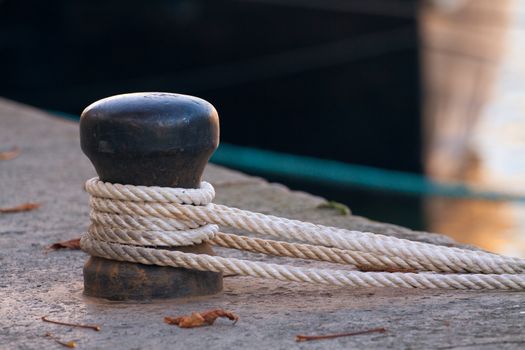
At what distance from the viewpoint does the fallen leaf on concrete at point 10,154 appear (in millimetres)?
3792

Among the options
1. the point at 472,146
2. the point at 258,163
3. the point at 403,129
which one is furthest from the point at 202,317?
the point at 472,146

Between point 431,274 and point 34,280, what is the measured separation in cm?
92

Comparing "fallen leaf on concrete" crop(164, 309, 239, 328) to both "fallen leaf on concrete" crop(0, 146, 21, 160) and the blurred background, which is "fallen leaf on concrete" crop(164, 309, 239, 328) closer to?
"fallen leaf on concrete" crop(0, 146, 21, 160)

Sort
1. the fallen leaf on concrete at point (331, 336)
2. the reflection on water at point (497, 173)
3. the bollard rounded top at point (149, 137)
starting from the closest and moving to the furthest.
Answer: the fallen leaf on concrete at point (331, 336) < the bollard rounded top at point (149, 137) < the reflection on water at point (497, 173)

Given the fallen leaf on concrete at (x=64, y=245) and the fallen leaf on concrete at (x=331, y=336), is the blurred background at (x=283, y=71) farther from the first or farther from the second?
the fallen leaf on concrete at (x=331, y=336)

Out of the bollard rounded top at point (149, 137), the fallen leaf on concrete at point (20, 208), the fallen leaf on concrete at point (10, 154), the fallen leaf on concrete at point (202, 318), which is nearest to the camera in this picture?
the fallen leaf on concrete at point (202, 318)

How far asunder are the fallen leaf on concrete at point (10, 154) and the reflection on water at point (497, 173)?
3966 millimetres

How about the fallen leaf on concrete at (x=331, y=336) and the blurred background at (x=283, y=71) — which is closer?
the fallen leaf on concrete at (x=331, y=336)

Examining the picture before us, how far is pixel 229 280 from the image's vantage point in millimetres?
2277

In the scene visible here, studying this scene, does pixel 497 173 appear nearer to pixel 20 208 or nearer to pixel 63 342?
pixel 20 208

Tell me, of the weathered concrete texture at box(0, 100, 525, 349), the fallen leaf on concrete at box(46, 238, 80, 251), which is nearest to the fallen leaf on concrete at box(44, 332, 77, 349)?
the weathered concrete texture at box(0, 100, 525, 349)

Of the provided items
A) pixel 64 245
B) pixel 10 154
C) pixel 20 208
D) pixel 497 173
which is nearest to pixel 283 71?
pixel 497 173

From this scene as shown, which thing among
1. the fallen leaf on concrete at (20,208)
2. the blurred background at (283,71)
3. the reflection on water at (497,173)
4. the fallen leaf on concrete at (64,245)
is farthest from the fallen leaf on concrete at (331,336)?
the blurred background at (283,71)

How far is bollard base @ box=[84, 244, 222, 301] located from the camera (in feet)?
6.83
